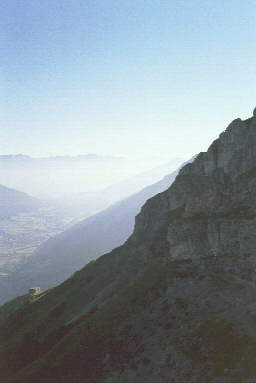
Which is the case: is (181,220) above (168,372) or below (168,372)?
above

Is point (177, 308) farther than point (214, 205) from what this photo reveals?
No

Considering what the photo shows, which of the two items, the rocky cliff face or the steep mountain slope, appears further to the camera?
the rocky cliff face

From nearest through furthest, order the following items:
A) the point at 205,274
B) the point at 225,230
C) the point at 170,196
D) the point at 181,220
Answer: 1. the point at 205,274
2. the point at 225,230
3. the point at 181,220
4. the point at 170,196

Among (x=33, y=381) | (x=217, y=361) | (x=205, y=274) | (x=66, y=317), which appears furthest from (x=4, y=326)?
(x=217, y=361)

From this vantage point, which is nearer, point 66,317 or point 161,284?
point 161,284

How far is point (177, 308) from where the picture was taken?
234ft

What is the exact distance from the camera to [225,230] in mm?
83312

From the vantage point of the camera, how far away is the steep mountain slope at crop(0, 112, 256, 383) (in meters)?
60.5

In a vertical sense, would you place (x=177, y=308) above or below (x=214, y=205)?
below

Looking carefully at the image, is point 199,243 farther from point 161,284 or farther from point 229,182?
point 229,182

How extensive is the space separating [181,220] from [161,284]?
21266mm

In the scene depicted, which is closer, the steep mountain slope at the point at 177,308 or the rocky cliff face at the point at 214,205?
the steep mountain slope at the point at 177,308

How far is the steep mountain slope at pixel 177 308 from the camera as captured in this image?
60.5m

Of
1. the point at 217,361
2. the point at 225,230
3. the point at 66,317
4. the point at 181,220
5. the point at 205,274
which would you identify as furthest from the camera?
the point at 66,317
